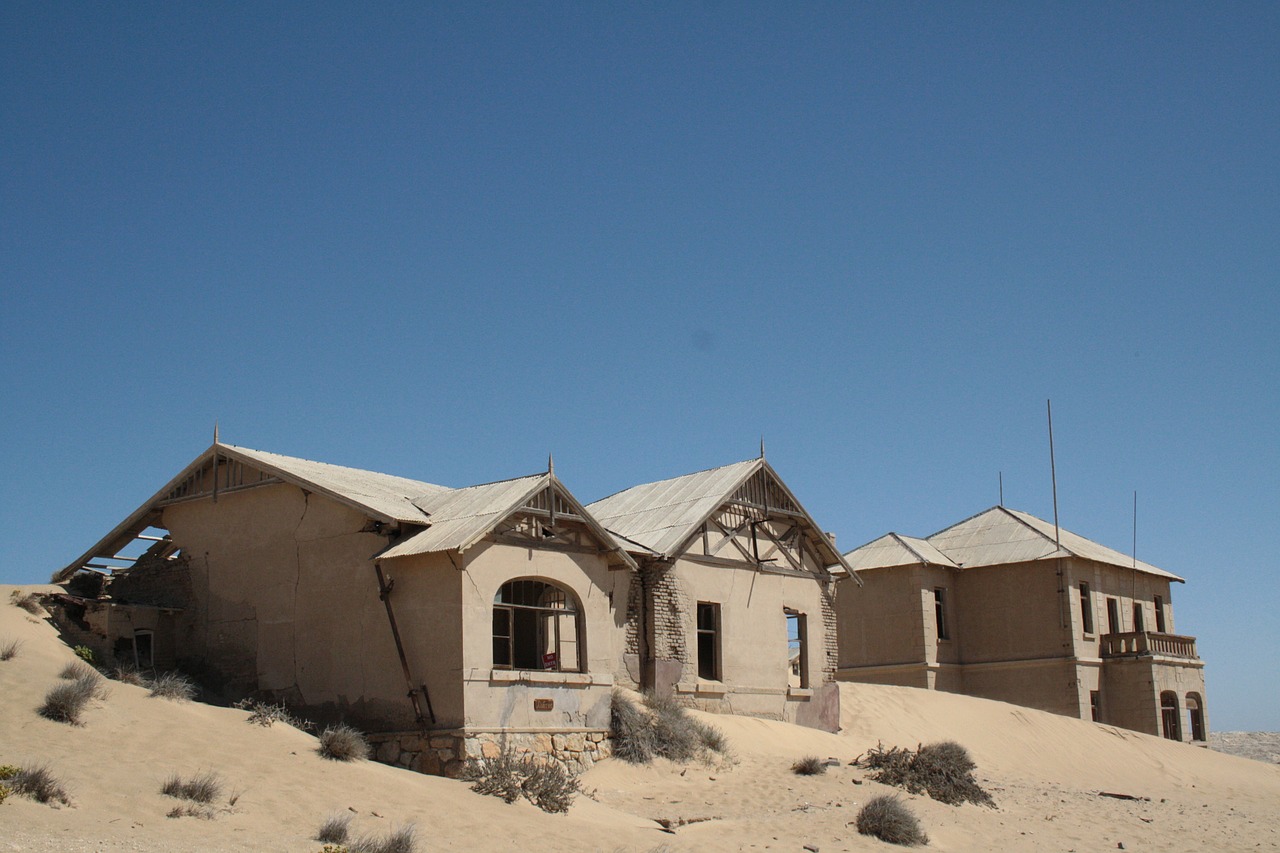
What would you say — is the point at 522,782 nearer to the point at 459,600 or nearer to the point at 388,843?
the point at 459,600

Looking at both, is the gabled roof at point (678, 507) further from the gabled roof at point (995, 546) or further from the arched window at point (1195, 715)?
the arched window at point (1195, 715)

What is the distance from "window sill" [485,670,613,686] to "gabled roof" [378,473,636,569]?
88.0 inches

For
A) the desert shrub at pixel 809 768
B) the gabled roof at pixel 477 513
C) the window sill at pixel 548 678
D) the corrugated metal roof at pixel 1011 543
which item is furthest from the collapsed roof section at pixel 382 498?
the corrugated metal roof at pixel 1011 543

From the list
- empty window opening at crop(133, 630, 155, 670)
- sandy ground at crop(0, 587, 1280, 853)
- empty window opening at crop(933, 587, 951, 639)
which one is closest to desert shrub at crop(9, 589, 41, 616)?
sandy ground at crop(0, 587, 1280, 853)

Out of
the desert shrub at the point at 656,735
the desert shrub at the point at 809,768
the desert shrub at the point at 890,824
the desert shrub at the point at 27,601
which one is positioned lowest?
the desert shrub at the point at 890,824

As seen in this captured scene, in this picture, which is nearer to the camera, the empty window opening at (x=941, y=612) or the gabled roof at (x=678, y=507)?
the gabled roof at (x=678, y=507)

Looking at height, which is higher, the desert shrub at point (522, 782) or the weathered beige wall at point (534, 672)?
the weathered beige wall at point (534, 672)

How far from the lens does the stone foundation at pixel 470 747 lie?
2036cm

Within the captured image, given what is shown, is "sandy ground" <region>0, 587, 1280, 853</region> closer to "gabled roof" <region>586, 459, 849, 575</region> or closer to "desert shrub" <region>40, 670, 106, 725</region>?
"desert shrub" <region>40, 670, 106, 725</region>

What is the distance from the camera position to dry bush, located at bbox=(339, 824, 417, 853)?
14812 mm

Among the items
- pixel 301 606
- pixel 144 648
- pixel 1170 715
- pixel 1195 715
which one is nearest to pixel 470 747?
pixel 301 606

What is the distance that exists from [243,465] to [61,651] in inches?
186

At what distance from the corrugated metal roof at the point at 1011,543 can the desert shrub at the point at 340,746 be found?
23704 mm

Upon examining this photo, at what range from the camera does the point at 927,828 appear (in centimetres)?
2069
